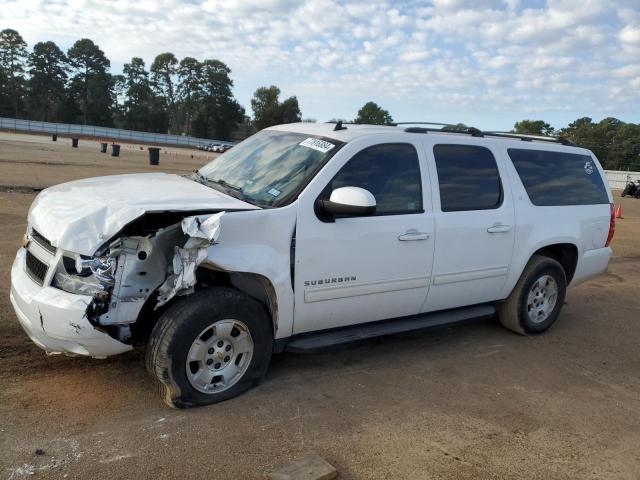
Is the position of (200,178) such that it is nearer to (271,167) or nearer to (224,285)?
(271,167)

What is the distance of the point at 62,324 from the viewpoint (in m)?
3.21

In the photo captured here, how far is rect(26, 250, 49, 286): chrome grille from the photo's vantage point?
3.46 metres

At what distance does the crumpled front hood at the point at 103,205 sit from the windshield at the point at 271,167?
20 centimetres

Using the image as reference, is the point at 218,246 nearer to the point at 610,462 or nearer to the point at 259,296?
the point at 259,296

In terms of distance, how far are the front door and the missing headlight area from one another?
0.75m

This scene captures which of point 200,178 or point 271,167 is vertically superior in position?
point 271,167

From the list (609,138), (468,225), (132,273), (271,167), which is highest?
(609,138)

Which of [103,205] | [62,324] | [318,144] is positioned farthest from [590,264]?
[62,324]

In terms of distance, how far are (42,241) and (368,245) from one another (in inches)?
90.8

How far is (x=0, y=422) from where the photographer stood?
3.24 metres

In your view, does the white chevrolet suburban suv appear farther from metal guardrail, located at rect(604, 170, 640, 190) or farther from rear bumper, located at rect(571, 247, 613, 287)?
metal guardrail, located at rect(604, 170, 640, 190)

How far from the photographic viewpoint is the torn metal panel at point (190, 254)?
10.6 feet

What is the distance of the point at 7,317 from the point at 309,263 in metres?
2.97

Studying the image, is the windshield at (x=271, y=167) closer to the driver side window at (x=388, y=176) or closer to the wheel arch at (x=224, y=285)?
the driver side window at (x=388, y=176)
